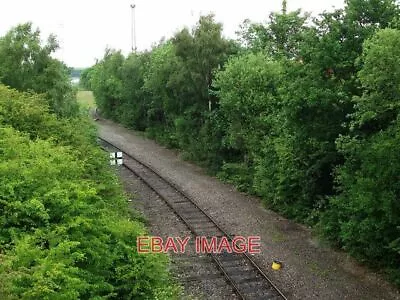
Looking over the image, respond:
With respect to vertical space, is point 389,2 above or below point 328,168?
above

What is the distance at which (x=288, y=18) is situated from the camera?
107ft

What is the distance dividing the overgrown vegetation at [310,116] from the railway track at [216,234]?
10.7ft

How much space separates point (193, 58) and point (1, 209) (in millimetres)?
19885

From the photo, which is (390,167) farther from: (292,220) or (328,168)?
(292,220)

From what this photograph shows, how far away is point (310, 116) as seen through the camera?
57.2 ft

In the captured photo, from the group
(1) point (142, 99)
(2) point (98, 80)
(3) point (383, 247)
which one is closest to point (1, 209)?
(3) point (383, 247)

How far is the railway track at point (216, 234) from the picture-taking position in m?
14.2

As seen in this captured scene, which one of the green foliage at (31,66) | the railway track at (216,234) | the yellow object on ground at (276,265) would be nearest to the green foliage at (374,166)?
the yellow object on ground at (276,265)

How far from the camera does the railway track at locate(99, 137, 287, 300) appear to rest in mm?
14211

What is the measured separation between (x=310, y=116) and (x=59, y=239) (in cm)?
1015

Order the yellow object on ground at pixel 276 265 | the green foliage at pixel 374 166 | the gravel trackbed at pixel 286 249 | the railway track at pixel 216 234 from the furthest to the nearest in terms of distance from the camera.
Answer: the yellow object on ground at pixel 276 265 < the gravel trackbed at pixel 286 249 < the railway track at pixel 216 234 < the green foliage at pixel 374 166

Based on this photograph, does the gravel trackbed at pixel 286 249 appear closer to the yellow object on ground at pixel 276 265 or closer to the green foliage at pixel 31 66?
the yellow object on ground at pixel 276 265

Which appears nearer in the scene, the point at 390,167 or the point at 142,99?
the point at 390,167

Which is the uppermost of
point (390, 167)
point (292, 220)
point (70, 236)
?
point (390, 167)
